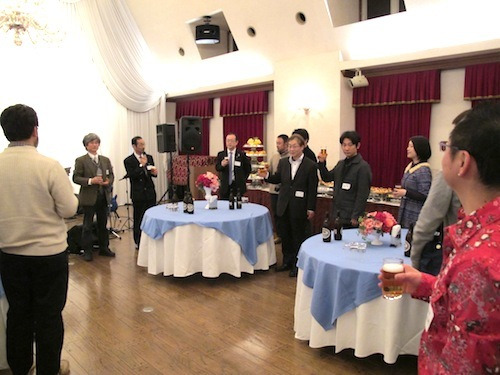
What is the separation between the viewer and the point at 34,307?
7.33 feet

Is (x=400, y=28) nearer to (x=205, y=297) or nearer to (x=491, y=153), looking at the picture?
(x=205, y=297)

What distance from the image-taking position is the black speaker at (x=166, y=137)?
674cm

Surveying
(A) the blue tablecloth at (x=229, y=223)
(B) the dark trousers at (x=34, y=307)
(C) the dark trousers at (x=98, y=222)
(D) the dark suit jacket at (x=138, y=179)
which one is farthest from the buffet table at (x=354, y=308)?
(C) the dark trousers at (x=98, y=222)

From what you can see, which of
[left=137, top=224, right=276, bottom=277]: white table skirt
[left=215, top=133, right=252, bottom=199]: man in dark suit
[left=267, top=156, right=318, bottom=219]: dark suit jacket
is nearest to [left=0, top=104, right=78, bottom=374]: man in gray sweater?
[left=137, top=224, right=276, bottom=277]: white table skirt

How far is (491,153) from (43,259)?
2.09 meters

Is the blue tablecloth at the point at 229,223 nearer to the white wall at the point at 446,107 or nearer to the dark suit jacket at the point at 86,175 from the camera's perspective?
the dark suit jacket at the point at 86,175

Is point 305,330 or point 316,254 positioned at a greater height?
point 316,254

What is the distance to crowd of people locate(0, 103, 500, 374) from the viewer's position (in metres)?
0.82

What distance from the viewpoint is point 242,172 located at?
18.4ft

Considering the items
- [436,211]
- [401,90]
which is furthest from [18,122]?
[401,90]

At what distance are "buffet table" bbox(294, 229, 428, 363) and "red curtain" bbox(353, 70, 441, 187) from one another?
11.5 ft

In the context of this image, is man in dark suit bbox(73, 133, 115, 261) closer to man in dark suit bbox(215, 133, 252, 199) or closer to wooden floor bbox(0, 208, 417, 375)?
wooden floor bbox(0, 208, 417, 375)

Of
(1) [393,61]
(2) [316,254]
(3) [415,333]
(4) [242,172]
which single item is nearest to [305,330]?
(2) [316,254]

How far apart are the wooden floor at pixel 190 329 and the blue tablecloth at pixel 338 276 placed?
42 centimetres
